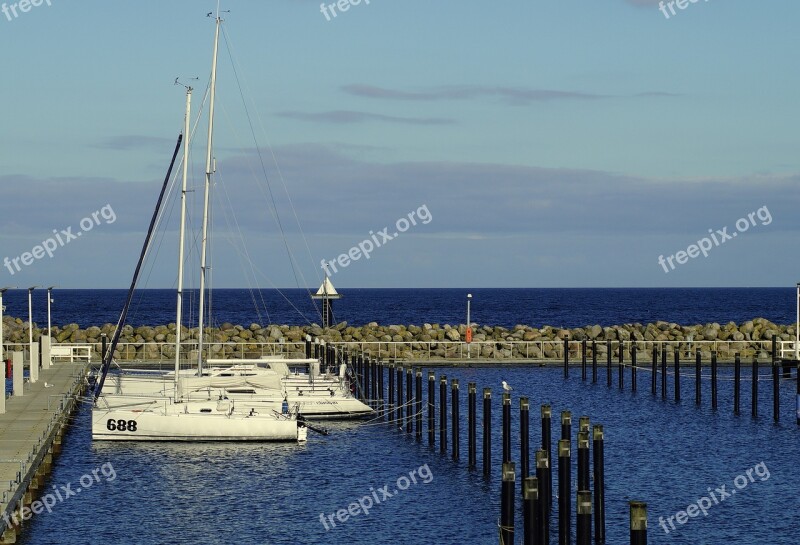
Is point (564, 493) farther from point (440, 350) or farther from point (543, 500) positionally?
point (440, 350)

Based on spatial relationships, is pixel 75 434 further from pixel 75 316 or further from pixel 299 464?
pixel 75 316

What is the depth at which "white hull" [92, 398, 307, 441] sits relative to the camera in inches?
1702

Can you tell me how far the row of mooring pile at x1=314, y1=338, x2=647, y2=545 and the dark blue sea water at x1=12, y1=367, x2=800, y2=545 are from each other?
0.75 meters

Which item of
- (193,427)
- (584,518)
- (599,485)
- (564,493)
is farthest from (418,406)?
(584,518)

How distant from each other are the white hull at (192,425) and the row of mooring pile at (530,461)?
5.32 metres

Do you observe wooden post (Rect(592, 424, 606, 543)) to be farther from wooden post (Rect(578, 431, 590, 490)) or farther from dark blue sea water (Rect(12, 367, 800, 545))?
dark blue sea water (Rect(12, 367, 800, 545))

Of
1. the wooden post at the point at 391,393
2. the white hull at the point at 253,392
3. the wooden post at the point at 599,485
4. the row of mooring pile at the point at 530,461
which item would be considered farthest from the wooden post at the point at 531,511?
the wooden post at the point at 391,393

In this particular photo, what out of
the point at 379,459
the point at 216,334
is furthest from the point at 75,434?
the point at 216,334

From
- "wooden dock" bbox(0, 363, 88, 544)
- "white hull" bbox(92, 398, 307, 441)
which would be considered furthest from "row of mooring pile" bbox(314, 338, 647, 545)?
"wooden dock" bbox(0, 363, 88, 544)

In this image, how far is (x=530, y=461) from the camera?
1574 inches

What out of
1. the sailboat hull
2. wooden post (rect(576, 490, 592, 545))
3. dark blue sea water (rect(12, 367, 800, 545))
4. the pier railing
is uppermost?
the pier railing

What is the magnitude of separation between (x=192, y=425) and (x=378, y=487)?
28.8 feet

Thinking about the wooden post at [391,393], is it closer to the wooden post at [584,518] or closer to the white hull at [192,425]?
the white hull at [192,425]

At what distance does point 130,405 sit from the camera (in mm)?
44781
